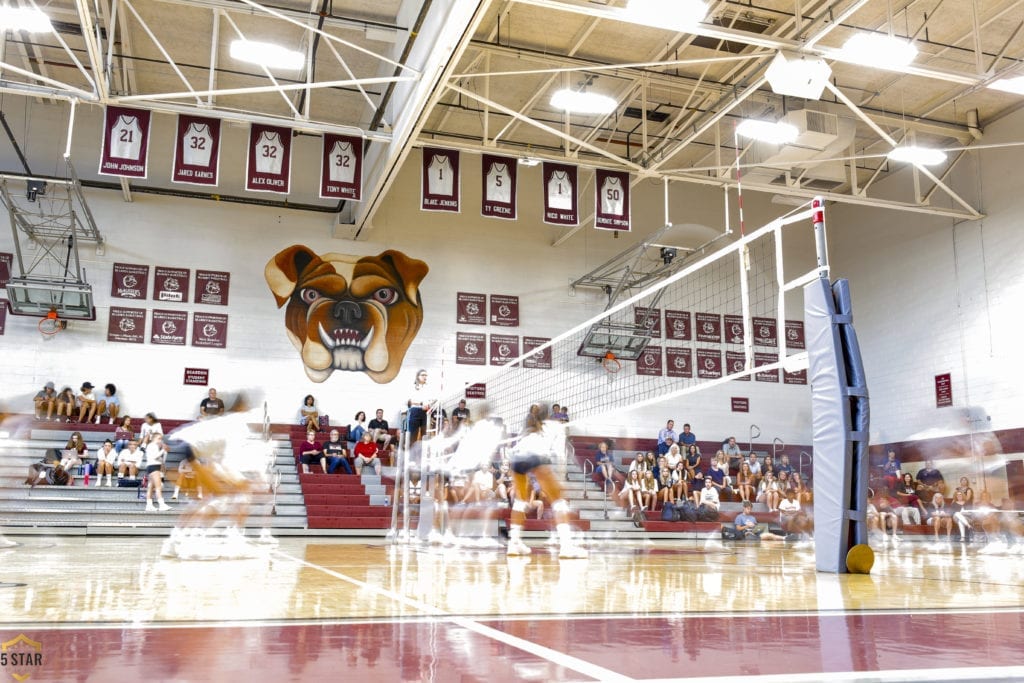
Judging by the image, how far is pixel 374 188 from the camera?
16.8 meters

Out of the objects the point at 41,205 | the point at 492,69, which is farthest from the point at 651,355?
the point at 41,205

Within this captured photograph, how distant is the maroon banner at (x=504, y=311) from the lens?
21578 millimetres

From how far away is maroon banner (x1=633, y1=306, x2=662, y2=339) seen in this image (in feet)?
71.1

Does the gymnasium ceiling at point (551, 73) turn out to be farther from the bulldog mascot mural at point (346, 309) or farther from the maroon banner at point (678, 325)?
the maroon banner at point (678, 325)

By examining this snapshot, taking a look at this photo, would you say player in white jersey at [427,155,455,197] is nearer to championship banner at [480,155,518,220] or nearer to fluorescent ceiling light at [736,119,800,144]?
championship banner at [480,155,518,220]

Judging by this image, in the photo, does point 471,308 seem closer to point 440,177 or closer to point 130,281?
point 440,177

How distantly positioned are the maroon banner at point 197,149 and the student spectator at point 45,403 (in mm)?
7162

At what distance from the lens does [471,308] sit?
2136 cm

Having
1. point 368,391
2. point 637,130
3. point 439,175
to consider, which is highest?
point 637,130

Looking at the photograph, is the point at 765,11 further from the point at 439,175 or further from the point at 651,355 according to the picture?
the point at 651,355

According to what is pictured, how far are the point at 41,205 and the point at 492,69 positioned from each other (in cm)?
1053

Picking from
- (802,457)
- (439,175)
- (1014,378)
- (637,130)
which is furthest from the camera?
(802,457)

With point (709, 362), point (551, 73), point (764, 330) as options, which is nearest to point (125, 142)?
point (551, 73)

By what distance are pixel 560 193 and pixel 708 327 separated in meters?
8.71
